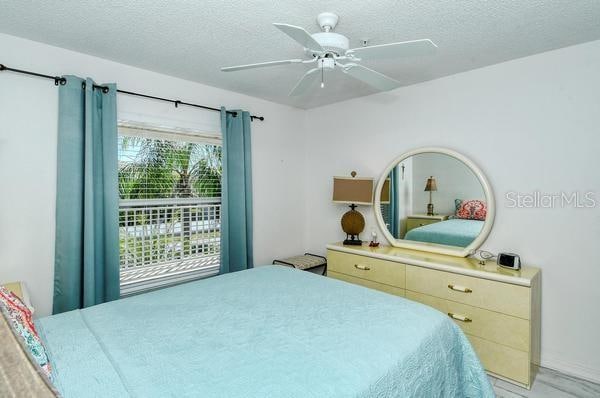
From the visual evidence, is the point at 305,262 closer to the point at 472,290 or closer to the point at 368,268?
the point at 368,268

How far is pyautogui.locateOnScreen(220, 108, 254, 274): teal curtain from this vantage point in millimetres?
3064

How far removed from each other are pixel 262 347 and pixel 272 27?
5.96 ft

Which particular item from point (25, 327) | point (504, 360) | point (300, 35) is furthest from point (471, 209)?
point (25, 327)

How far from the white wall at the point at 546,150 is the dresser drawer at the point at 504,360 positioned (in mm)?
457

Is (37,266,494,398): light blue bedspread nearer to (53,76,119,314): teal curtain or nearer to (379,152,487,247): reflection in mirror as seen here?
(53,76,119,314): teal curtain

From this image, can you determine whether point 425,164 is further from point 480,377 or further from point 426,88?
point 480,377

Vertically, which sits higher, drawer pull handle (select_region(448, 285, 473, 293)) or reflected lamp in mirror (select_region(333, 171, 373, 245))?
reflected lamp in mirror (select_region(333, 171, 373, 245))

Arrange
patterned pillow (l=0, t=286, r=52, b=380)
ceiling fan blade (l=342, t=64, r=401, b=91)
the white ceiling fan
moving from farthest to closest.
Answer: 1. ceiling fan blade (l=342, t=64, r=401, b=91)
2. the white ceiling fan
3. patterned pillow (l=0, t=286, r=52, b=380)

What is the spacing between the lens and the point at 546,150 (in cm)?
232

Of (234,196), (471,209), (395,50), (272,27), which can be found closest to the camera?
(395,50)

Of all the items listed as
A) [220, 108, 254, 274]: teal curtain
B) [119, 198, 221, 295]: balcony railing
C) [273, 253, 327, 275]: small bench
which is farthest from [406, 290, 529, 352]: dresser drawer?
[119, 198, 221, 295]: balcony railing

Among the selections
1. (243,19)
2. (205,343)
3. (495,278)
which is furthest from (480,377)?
(243,19)

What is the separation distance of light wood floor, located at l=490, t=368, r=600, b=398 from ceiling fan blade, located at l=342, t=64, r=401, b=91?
2174 millimetres

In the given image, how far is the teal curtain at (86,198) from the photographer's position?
2.20 m
